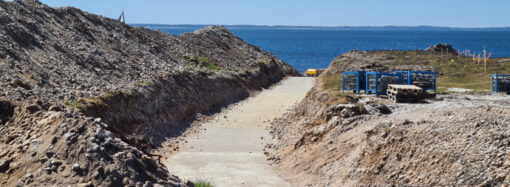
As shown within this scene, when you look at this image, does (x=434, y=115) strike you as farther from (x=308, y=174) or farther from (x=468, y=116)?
(x=308, y=174)

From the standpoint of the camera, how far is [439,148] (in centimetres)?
1822

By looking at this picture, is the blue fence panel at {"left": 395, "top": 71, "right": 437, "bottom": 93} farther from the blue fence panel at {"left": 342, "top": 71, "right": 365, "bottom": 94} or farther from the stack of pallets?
the stack of pallets

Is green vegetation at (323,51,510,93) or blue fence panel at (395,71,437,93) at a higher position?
blue fence panel at (395,71,437,93)

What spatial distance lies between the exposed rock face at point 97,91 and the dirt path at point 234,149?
1683 millimetres

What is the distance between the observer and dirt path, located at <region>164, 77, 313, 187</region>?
76.2 feet

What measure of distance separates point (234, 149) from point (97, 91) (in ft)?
24.5

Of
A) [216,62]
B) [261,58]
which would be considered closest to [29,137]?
[216,62]

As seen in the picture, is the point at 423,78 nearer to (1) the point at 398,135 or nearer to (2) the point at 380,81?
(2) the point at 380,81

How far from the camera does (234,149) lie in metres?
29.4

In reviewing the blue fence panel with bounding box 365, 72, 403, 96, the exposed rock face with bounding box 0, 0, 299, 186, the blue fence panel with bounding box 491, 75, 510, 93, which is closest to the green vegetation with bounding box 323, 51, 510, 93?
the blue fence panel with bounding box 491, 75, 510, 93

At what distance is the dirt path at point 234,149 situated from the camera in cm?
2322

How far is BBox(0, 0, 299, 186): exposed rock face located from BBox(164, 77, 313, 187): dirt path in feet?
5.52

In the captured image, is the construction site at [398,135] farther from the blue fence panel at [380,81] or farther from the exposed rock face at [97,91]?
the exposed rock face at [97,91]

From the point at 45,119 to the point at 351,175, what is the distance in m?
10.3
